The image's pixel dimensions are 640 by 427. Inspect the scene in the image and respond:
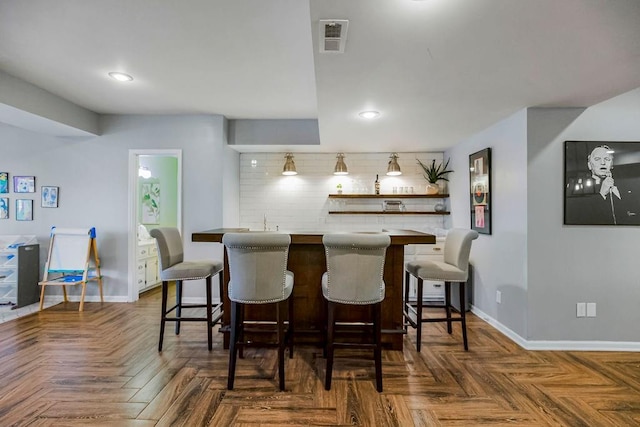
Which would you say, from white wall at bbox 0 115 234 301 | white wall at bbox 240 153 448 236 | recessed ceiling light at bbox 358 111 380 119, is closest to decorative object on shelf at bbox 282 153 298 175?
white wall at bbox 240 153 448 236

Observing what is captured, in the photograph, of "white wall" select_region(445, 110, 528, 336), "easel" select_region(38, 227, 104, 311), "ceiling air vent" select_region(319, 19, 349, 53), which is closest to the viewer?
"ceiling air vent" select_region(319, 19, 349, 53)

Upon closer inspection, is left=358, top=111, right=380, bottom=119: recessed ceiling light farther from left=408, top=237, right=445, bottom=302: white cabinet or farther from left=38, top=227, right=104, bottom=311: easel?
left=38, top=227, right=104, bottom=311: easel

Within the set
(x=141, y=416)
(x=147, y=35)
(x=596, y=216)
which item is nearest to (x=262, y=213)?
Answer: (x=147, y=35)

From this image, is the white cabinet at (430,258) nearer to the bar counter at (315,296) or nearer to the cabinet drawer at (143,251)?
the bar counter at (315,296)

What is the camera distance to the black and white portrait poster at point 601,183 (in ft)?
9.09

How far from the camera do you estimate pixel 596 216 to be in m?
2.79

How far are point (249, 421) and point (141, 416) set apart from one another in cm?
67

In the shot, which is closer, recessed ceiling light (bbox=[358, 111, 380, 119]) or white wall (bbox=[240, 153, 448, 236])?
recessed ceiling light (bbox=[358, 111, 380, 119])

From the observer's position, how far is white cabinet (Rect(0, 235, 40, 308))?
3.97 metres

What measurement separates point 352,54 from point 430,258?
3.08m

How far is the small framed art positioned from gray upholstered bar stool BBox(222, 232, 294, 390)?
3.97 metres

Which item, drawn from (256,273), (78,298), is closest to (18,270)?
(78,298)

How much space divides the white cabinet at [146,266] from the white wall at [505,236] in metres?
4.54

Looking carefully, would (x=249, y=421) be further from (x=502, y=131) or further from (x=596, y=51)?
(x=502, y=131)
